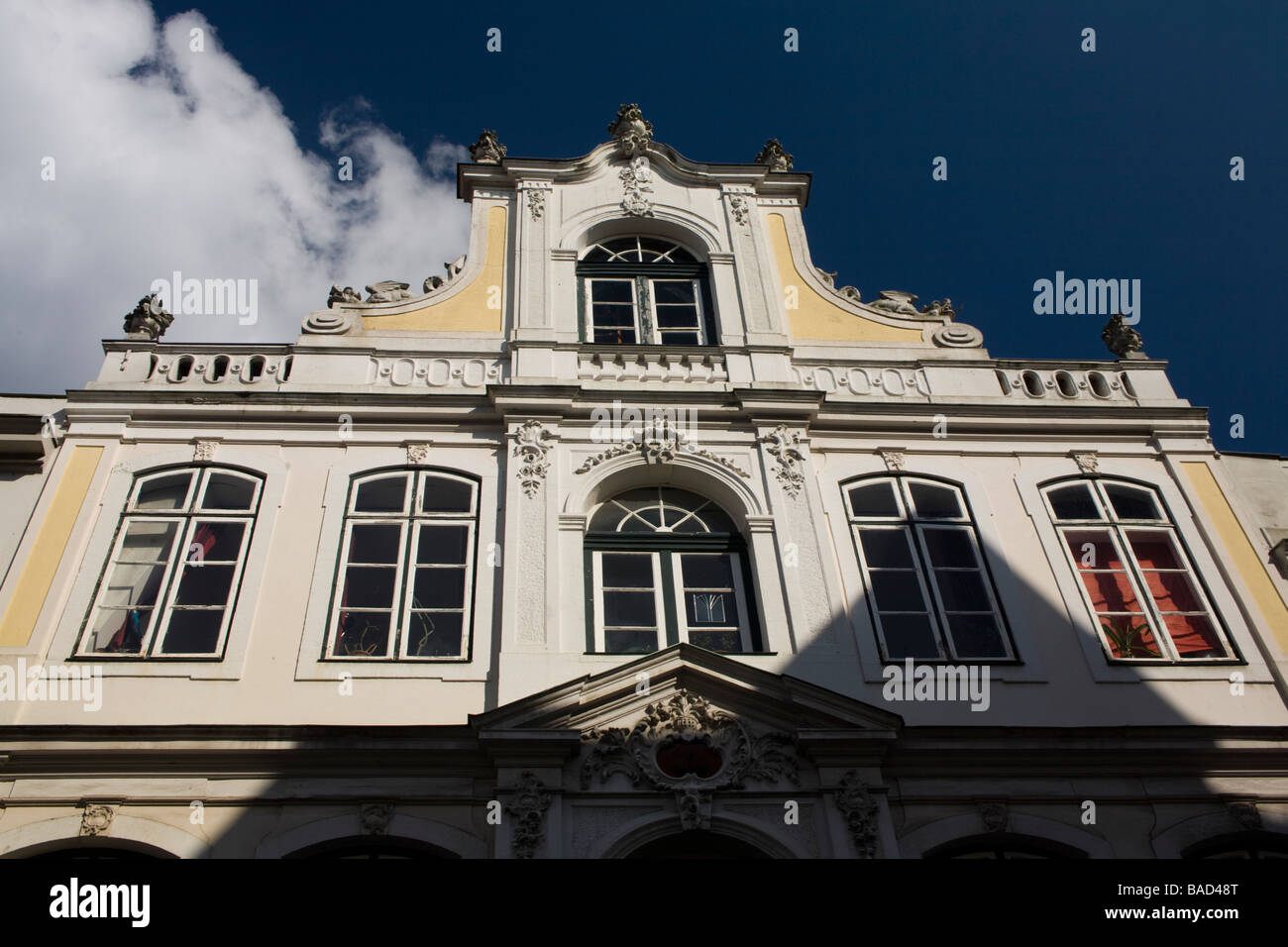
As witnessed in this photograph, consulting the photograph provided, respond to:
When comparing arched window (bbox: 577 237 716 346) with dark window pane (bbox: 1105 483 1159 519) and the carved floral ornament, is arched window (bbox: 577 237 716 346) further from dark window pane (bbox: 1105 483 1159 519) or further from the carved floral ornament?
dark window pane (bbox: 1105 483 1159 519)

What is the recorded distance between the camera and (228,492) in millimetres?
12281

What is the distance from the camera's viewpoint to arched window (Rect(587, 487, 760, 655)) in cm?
1119

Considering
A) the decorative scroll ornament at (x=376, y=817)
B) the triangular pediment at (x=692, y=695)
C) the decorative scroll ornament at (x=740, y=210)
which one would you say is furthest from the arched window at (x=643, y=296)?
the decorative scroll ornament at (x=376, y=817)

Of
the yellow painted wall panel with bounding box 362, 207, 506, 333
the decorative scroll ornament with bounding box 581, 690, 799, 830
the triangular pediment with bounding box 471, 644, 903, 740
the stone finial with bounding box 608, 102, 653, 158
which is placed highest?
the stone finial with bounding box 608, 102, 653, 158

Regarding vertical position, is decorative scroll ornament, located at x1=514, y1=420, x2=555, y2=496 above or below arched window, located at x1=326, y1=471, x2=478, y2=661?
above

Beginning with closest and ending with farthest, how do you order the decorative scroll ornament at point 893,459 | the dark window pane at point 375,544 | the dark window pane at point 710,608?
the dark window pane at point 710,608 → the dark window pane at point 375,544 → the decorative scroll ornament at point 893,459

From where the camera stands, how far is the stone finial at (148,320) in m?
13.7

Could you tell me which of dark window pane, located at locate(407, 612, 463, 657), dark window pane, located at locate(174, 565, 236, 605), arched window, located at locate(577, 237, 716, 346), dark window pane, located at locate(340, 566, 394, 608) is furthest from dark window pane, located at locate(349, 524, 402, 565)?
arched window, located at locate(577, 237, 716, 346)

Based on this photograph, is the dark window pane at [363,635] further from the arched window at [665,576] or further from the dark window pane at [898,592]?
the dark window pane at [898,592]

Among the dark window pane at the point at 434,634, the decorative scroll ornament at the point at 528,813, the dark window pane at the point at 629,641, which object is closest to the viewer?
the decorative scroll ornament at the point at 528,813

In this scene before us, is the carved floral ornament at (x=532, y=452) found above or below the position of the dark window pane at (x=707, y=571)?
above

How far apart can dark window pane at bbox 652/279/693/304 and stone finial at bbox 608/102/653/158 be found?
2470 mm

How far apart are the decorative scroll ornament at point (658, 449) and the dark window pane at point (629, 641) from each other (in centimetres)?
200
